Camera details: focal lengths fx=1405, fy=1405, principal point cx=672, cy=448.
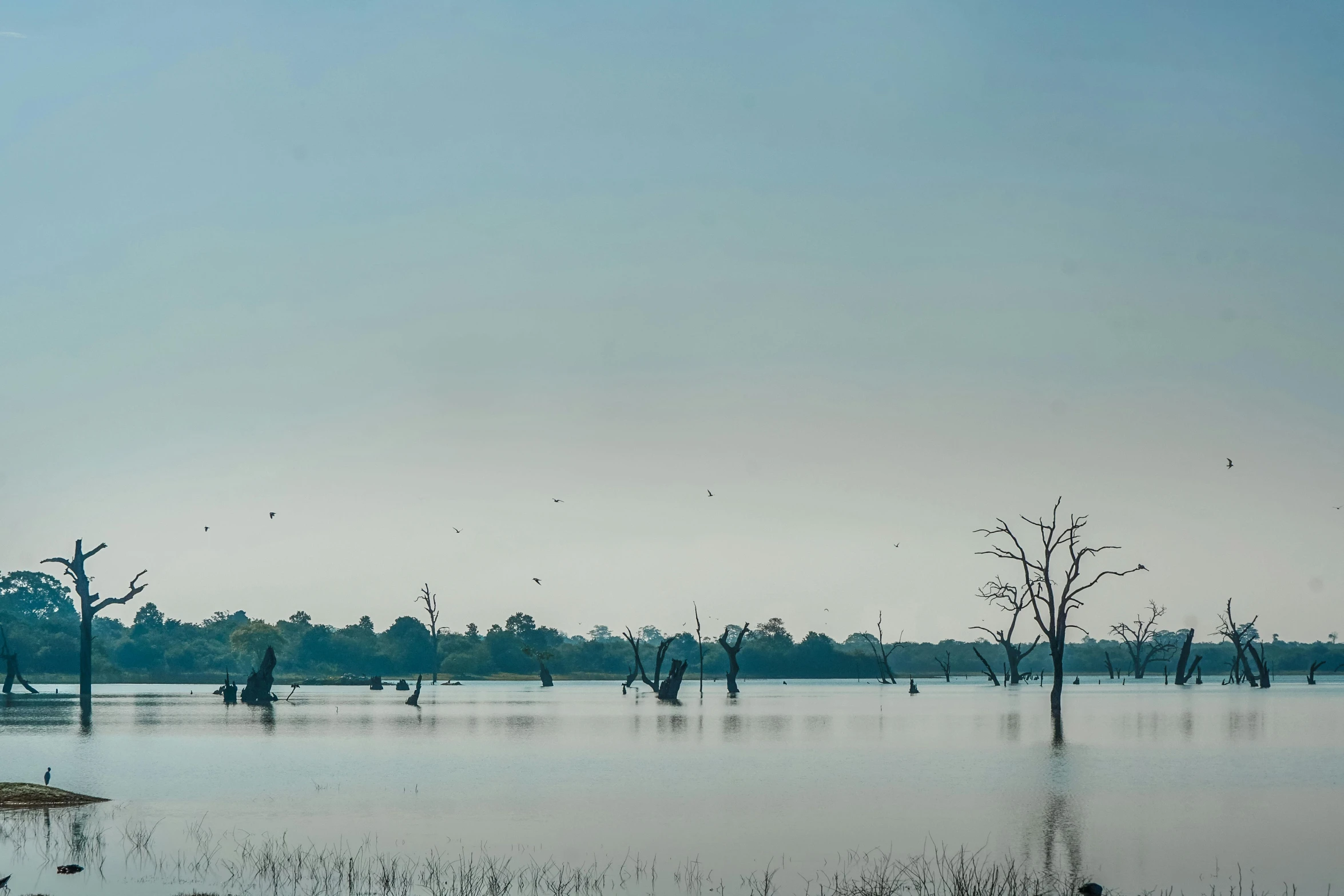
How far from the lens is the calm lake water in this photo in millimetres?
23625

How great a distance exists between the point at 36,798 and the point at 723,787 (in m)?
→ 15.4

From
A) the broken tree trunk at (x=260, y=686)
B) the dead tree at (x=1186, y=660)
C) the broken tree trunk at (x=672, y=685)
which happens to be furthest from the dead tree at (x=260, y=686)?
the dead tree at (x=1186, y=660)

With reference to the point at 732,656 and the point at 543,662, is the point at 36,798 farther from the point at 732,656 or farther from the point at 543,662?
the point at 543,662

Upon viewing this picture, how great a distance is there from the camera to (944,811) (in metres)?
28.8

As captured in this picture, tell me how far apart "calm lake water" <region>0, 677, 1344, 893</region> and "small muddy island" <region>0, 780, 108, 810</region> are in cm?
77

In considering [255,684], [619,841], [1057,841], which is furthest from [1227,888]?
[255,684]

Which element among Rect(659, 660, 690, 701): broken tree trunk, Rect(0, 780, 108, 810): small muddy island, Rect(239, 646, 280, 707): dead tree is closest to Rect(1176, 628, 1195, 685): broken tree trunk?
Rect(659, 660, 690, 701): broken tree trunk

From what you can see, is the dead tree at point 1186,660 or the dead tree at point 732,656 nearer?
the dead tree at point 732,656

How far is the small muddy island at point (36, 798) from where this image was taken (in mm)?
28750

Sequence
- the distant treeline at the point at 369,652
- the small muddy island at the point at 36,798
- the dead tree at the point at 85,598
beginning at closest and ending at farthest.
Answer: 1. the small muddy island at the point at 36,798
2. the dead tree at the point at 85,598
3. the distant treeline at the point at 369,652

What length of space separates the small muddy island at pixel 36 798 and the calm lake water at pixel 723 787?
2.54ft

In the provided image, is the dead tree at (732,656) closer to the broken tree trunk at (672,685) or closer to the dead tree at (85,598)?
the broken tree trunk at (672,685)

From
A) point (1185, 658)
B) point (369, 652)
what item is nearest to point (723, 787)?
point (1185, 658)

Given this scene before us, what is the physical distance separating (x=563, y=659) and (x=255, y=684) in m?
107
